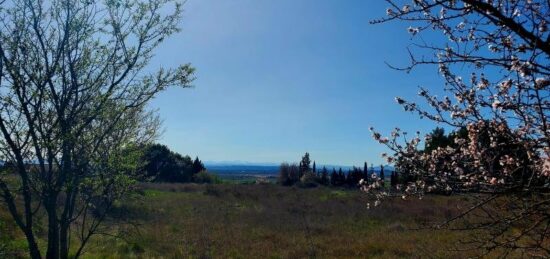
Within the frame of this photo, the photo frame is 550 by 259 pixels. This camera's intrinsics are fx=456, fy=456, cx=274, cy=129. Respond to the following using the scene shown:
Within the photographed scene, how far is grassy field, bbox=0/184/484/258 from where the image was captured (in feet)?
37.3

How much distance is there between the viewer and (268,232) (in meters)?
15.7

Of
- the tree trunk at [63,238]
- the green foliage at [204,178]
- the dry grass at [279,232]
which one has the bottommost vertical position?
the dry grass at [279,232]

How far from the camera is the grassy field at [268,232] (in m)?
11.4

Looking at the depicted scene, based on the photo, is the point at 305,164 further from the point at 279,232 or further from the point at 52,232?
the point at 52,232

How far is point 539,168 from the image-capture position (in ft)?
9.36

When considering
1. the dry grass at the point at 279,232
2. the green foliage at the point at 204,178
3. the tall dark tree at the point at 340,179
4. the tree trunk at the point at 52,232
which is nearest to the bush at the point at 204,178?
the green foliage at the point at 204,178

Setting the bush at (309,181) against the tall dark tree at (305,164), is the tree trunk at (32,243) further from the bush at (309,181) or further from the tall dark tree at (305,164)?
the tall dark tree at (305,164)

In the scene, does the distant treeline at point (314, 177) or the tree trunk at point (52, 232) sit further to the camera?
the distant treeline at point (314, 177)

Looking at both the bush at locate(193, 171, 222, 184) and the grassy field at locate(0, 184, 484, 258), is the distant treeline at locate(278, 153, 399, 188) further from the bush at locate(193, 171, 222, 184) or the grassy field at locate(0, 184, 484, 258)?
the grassy field at locate(0, 184, 484, 258)

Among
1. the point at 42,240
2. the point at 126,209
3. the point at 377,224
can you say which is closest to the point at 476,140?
the point at 42,240

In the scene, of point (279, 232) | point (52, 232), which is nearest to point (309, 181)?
point (279, 232)

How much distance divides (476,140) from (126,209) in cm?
1775

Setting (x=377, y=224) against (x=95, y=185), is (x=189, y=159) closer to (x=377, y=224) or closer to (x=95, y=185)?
(x=377, y=224)

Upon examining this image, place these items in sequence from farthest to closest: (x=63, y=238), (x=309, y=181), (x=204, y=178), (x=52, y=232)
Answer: (x=204, y=178) < (x=309, y=181) < (x=63, y=238) < (x=52, y=232)
